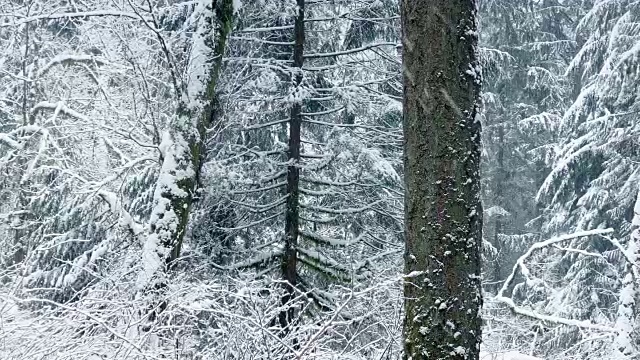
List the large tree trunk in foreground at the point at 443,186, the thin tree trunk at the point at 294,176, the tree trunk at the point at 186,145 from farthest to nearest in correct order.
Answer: the thin tree trunk at the point at 294,176
the tree trunk at the point at 186,145
the large tree trunk in foreground at the point at 443,186

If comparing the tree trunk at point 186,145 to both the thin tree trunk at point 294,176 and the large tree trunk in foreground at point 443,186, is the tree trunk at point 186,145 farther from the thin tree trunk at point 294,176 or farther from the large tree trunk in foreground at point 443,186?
the large tree trunk in foreground at point 443,186

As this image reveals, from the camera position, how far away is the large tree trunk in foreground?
10.3ft

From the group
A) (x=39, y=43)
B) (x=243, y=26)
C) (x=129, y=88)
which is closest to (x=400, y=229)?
(x=243, y=26)

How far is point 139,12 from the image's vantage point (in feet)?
22.4

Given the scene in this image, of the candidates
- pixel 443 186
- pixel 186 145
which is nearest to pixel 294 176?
pixel 186 145

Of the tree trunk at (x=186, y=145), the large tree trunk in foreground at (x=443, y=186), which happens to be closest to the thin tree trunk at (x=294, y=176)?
the tree trunk at (x=186, y=145)

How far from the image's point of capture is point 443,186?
319cm

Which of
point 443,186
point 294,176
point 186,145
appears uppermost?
point 443,186

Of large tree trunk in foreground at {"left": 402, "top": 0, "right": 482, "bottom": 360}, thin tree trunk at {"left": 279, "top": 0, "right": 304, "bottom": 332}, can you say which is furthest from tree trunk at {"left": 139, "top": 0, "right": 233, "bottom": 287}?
large tree trunk in foreground at {"left": 402, "top": 0, "right": 482, "bottom": 360}

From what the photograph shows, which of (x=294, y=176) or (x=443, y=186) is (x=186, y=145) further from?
(x=443, y=186)

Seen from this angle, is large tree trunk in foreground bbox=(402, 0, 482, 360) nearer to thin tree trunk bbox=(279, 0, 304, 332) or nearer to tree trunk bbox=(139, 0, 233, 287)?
tree trunk bbox=(139, 0, 233, 287)

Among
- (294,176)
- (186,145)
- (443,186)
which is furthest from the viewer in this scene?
(294,176)

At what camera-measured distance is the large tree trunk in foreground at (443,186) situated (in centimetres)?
314

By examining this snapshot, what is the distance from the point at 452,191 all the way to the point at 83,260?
19.6 feet
